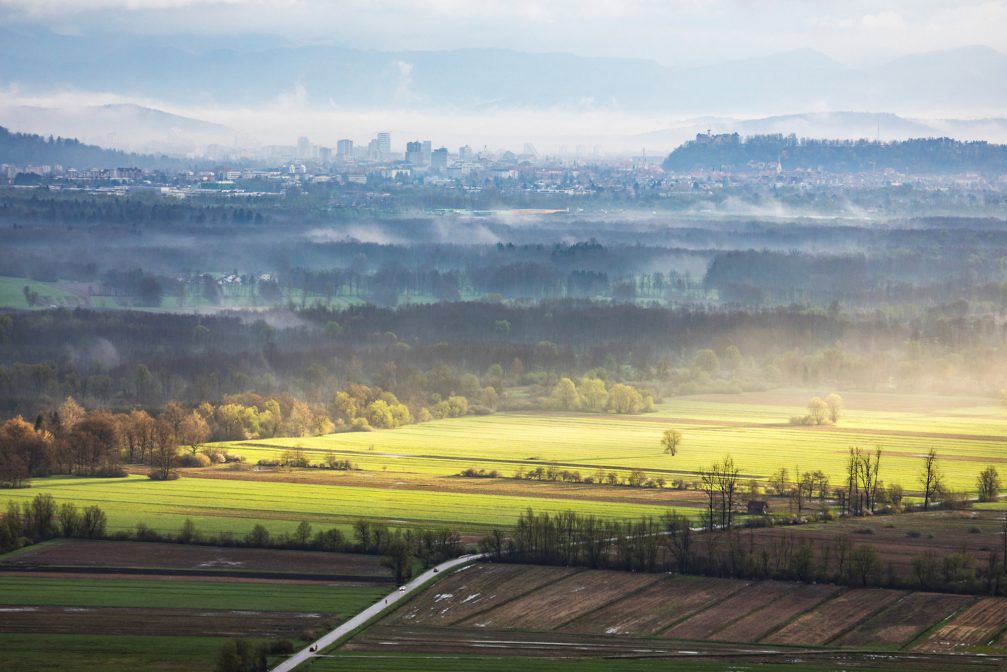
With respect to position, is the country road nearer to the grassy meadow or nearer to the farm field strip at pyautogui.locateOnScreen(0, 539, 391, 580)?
the farm field strip at pyautogui.locateOnScreen(0, 539, 391, 580)

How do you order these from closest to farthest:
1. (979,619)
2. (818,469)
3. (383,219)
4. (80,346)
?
(979,619) → (818,469) → (80,346) → (383,219)

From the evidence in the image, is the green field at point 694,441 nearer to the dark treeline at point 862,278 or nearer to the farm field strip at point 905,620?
the farm field strip at point 905,620

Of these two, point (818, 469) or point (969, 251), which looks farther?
point (969, 251)

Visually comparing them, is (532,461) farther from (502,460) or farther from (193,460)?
(193,460)

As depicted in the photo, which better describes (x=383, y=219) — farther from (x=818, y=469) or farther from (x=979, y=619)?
(x=979, y=619)

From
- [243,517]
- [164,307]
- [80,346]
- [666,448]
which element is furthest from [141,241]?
[243,517]

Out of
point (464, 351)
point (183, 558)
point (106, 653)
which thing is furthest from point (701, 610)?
point (464, 351)

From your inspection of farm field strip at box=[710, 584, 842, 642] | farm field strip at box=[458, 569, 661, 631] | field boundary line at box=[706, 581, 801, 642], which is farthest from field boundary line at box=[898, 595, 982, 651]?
farm field strip at box=[458, 569, 661, 631]

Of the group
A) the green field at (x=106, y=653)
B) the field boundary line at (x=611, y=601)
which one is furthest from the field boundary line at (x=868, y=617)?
the green field at (x=106, y=653)
